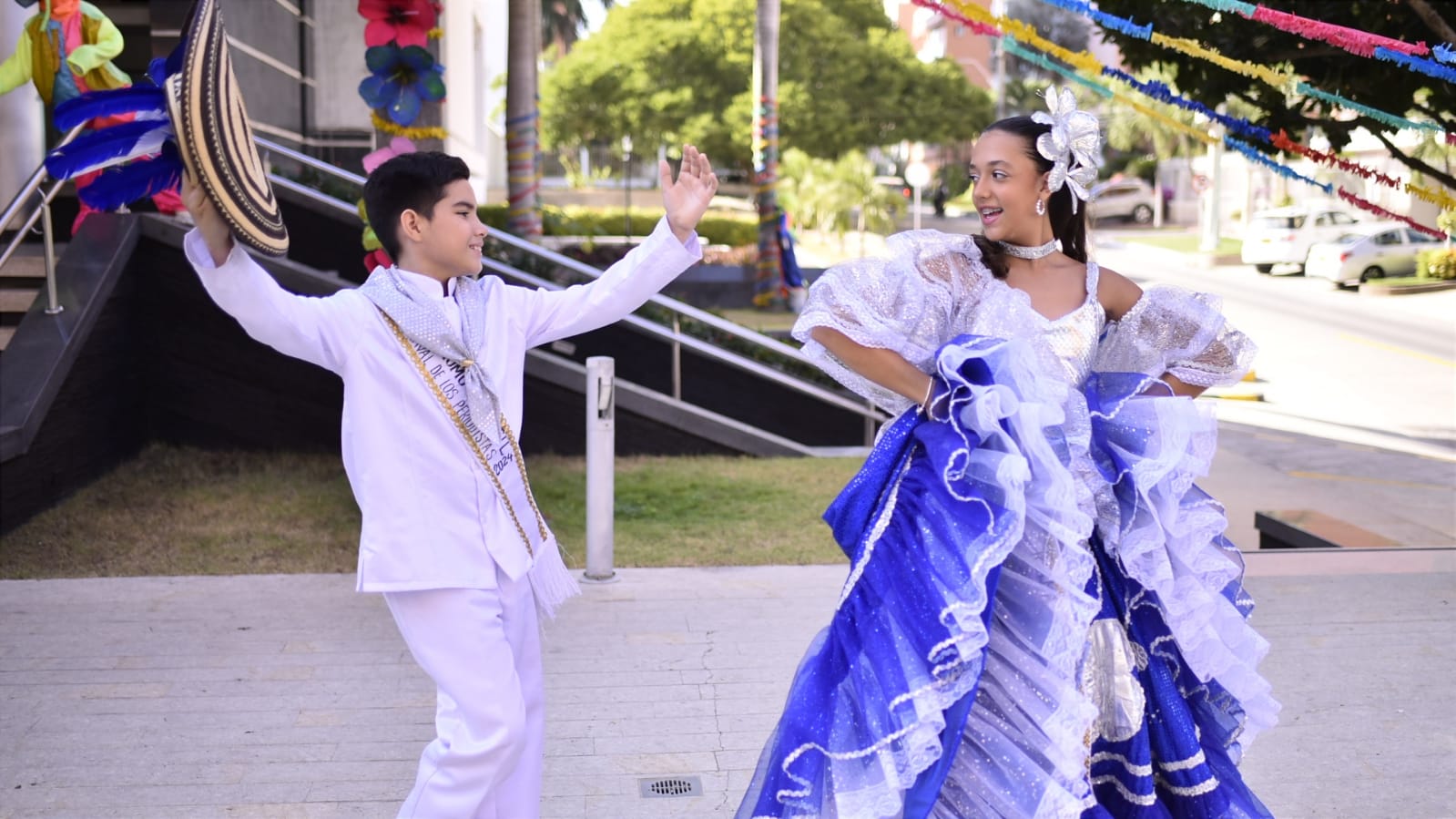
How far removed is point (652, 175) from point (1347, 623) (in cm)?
5222

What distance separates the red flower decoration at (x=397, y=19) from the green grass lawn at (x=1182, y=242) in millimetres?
29876

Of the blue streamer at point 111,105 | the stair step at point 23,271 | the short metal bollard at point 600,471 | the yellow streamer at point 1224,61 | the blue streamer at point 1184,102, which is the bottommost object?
the short metal bollard at point 600,471

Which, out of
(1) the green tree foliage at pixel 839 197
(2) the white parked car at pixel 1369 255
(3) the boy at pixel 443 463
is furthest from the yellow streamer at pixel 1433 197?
(1) the green tree foliage at pixel 839 197

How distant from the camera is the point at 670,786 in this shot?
414 centimetres

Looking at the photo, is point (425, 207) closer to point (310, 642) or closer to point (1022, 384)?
point (1022, 384)

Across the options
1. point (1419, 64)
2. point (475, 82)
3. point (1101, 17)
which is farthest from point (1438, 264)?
point (1419, 64)

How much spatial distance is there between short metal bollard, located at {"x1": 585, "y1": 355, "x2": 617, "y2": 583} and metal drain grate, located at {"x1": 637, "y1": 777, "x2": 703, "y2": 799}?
7.83ft

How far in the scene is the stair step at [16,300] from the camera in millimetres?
8578

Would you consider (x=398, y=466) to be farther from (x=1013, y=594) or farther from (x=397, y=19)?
(x=397, y=19)

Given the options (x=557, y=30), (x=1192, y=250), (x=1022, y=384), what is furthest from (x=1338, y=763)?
(x=557, y=30)

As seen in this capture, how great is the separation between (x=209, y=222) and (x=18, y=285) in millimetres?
7065

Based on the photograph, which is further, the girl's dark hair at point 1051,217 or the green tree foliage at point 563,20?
the green tree foliage at point 563,20

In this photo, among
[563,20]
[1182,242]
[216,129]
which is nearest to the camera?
[216,129]

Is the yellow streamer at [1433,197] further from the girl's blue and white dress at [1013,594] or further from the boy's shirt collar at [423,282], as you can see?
the boy's shirt collar at [423,282]
